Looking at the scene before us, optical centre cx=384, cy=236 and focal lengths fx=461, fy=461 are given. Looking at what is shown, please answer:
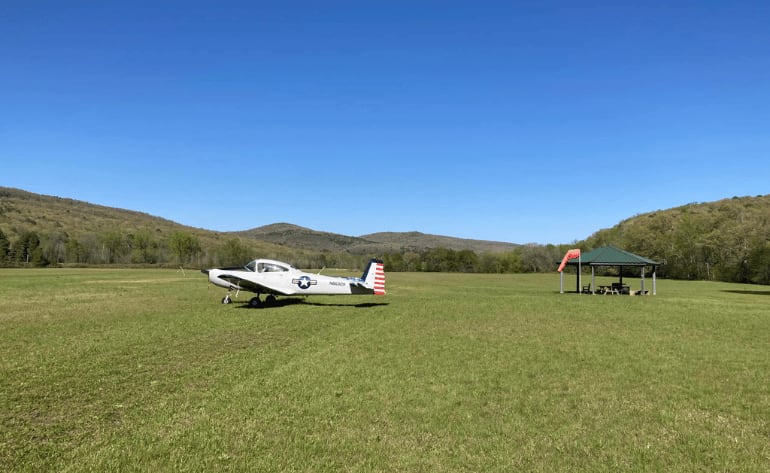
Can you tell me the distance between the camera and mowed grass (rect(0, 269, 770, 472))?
5.25 metres

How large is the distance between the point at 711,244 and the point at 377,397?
274 feet

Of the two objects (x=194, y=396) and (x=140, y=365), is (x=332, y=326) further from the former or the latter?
(x=194, y=396)

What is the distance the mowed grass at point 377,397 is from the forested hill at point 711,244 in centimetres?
5928

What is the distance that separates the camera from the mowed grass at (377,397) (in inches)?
207

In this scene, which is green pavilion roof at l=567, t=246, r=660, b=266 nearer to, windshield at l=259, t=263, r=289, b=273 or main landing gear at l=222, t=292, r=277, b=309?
windshield at l=259, t=263, r=289, b=273

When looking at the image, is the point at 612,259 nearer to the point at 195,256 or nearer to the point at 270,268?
the point at 270,268

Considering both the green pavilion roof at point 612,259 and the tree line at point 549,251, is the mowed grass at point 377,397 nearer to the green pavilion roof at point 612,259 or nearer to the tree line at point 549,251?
the green pavilion roof at point 612,259

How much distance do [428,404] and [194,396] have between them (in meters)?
3.76

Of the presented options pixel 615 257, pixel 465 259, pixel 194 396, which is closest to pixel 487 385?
pixel 194 396

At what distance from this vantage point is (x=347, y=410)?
686 cm

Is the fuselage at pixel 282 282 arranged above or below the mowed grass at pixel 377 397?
above

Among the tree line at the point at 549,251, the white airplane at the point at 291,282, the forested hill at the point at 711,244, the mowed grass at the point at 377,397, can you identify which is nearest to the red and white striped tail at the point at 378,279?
the white airplane at the point at 291,282

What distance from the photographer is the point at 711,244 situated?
72875 mm

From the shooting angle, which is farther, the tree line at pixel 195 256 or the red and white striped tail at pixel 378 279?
the tree line at pixel 195 256
